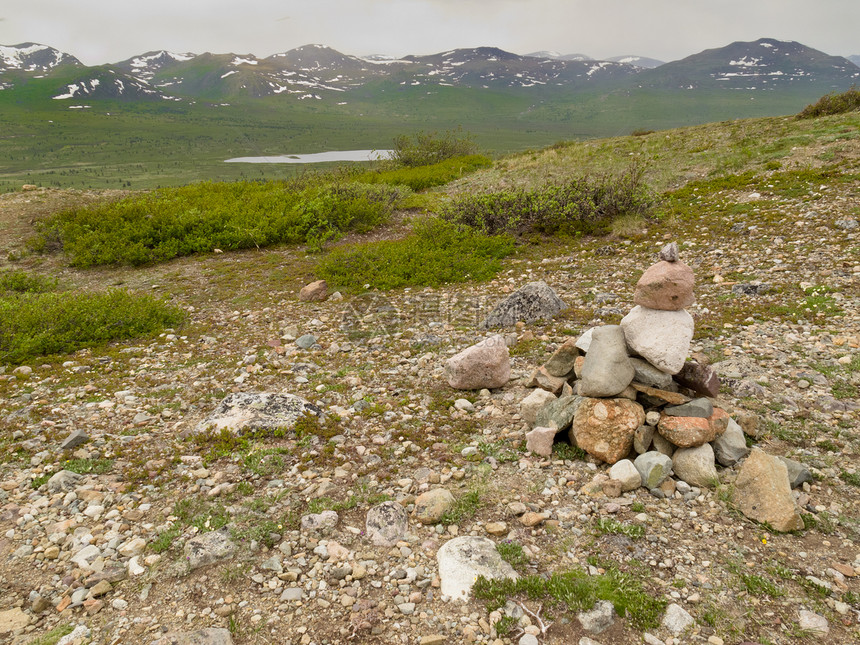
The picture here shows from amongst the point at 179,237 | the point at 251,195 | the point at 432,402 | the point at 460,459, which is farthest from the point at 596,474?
the point at 251,195

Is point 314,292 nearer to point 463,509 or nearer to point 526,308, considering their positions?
point 526,308

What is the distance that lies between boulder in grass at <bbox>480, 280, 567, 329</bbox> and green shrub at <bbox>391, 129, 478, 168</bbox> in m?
31.6

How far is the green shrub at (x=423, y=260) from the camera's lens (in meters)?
12.7

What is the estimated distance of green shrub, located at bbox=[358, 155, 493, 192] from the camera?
28.2m

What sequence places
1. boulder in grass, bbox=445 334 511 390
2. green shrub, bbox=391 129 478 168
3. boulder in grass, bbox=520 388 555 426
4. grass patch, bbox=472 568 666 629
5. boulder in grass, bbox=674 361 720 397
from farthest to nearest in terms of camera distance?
green shrub, bbox=391 129 478 168 → boulder in grass, bbox=445 334 511 390 → boulder in grass, bbox=520 388 555 426 → boulder in grass, bbox=674 361 720 397 → grass patch, bbox=472 568 666 629

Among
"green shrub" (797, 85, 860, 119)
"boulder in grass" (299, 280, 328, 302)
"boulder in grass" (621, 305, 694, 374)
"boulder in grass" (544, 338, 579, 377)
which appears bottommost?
"boulder in grass" (299, 280, 328, 302)

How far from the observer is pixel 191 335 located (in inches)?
390

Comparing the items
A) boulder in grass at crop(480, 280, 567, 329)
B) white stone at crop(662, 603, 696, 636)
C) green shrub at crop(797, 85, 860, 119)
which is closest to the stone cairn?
white stone at crop(662, 603, 696, 636)

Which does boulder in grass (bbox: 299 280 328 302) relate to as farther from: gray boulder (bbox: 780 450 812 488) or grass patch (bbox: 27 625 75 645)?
gray boulder (bbox: 780 450 812 488)

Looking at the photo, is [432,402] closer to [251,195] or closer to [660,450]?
[660,450]

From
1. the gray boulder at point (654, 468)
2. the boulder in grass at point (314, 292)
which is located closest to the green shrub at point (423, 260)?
the boulder in grass at point (314, 292)

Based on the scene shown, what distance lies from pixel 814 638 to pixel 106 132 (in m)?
231

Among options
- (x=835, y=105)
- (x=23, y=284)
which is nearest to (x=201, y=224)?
(x=23, y=284)

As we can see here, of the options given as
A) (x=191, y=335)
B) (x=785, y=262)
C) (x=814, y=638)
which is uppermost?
(x=785, y=262)
